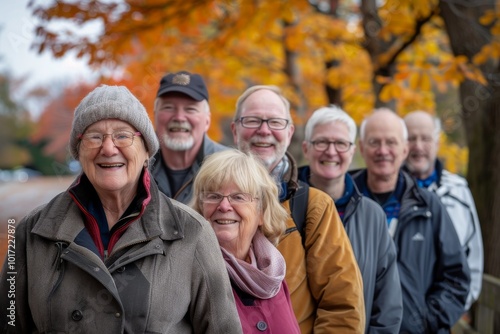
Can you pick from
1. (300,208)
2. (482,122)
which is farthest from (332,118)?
(482,122)

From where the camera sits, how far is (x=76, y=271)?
252 cm

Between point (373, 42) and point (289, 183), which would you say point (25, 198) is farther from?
point (289, 183)

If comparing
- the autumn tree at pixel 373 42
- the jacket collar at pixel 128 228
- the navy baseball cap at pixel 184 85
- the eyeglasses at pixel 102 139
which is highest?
the autumn tree at pixel 373 42

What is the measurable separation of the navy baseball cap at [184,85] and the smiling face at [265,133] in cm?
55

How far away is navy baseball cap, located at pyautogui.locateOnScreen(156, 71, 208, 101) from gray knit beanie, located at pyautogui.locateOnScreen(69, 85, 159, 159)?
5.36 feet

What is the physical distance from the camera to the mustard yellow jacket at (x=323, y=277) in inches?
132

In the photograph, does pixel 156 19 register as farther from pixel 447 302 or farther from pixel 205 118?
pixel 447 302

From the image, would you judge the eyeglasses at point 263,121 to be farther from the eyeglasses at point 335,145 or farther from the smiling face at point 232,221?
the smiling face at point 232,221

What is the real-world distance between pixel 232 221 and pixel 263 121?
0.96 meters

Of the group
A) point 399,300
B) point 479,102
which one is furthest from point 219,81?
point 399,300

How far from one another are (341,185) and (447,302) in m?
1.14

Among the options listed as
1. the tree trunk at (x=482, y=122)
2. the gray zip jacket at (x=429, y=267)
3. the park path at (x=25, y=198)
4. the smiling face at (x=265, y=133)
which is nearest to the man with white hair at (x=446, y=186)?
the gray zip jacket at (x=429, y=267)

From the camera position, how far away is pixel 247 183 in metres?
3.20

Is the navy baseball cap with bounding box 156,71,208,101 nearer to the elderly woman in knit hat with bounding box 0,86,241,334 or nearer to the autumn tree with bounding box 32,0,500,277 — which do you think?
the elderly woman in knit hat with bounding box 0,86,241,334
